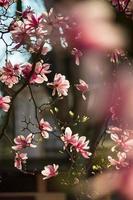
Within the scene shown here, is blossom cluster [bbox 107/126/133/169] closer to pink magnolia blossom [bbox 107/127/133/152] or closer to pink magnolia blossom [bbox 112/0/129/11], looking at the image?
pink magnolia blossom [bbox 107/127/133/152]

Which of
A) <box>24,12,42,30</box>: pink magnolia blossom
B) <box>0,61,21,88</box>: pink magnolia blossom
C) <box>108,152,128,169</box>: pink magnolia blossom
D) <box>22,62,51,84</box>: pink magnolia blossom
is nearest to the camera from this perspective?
<box>24,12,42,30</box>: pink magnolia blossom

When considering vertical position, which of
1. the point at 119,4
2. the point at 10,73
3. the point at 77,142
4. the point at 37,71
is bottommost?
the point at 77,142

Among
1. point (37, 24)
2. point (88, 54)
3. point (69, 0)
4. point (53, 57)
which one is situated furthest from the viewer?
point (53, 57)

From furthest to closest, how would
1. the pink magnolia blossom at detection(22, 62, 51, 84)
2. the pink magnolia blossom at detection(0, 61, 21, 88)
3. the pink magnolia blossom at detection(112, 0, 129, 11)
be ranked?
the pink magnolia blossom at detection(0, 61, 21, 88), the pink magnolia blossom at detection(22, 62, 51, 84), the pink magnolia blossom at detection(112, 0, 129, 11)

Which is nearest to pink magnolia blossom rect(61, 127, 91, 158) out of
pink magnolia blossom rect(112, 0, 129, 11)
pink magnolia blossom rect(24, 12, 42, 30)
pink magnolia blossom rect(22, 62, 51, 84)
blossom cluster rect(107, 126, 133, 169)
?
blossom cluster rect(107, 126, 133, 169)

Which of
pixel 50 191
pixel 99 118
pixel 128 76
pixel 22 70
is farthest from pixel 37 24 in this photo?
pixel 50 191

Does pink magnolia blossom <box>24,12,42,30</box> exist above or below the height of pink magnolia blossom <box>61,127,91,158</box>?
above

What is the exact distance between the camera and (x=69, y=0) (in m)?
1.98

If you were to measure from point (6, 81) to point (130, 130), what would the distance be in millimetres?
1135

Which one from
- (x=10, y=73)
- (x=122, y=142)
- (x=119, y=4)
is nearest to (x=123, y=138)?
(x=122, y=142)

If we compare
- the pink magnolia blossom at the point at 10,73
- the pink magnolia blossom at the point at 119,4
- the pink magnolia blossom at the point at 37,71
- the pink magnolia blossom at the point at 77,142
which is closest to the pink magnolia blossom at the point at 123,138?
the pink magnolia blossom at the point at 77,142

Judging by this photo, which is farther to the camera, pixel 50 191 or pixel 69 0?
pixel 50 191

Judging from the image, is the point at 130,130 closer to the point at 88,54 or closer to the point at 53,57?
the point at 88,54

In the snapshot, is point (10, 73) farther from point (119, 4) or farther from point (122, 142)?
point (119, 4)
